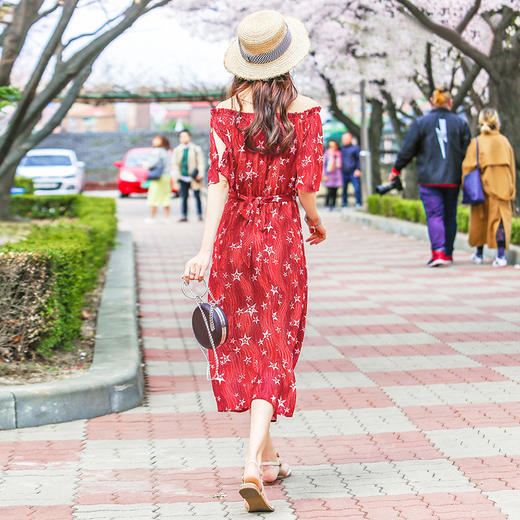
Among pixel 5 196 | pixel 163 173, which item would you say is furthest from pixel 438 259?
pixel 163 173

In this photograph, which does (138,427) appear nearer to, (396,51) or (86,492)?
(86,492)

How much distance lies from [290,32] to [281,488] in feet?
6.03

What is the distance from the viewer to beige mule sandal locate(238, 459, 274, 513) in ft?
13.2

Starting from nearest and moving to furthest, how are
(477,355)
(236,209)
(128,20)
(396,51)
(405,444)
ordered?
(236,209) < (405,444) < (477,355) < (128,20) < (396,51)

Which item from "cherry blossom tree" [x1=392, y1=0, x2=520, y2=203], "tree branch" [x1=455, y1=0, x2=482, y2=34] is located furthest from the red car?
"tree branch" [x1=455, y1=0, x2=482, y2=34]

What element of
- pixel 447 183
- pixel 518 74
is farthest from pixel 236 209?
pixel 518 74

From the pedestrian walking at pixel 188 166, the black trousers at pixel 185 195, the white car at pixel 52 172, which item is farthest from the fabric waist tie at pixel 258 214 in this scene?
the white car at pixel 52 172

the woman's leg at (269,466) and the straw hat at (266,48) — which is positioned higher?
the straw hat at (266,48)

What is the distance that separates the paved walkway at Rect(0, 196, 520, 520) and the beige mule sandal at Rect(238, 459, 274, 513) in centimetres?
4

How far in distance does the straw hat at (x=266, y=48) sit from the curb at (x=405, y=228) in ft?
28.6

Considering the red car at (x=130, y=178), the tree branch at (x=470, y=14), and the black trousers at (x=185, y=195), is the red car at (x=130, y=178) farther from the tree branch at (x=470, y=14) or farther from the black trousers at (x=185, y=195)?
the tree branch at (x=470, y=14)

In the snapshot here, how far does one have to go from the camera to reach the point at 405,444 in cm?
518

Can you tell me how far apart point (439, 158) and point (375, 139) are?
48.5 ft

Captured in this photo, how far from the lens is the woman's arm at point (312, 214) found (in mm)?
4414
